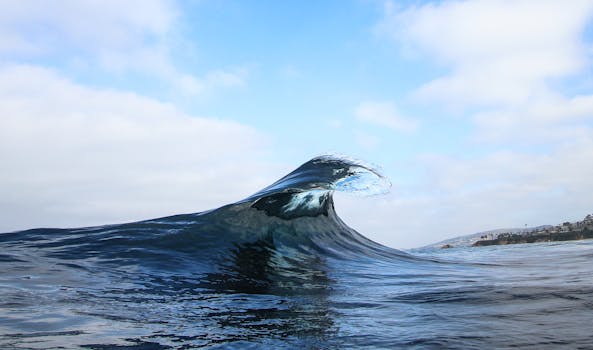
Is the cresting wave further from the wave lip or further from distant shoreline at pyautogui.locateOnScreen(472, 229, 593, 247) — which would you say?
distant shoreline at pyautogui.locateOnScreen(472, 229, 593, 247)

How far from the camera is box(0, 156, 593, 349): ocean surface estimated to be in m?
2.74

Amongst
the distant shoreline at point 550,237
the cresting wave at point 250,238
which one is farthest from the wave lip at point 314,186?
the distant shoreline at point 550,237

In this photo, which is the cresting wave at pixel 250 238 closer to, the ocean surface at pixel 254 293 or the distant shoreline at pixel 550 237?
the ocean surface at pixel 254 293

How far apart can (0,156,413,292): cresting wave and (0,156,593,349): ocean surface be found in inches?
1.3

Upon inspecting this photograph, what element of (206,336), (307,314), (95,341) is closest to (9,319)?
(95,341)

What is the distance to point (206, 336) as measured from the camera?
9.36 ft

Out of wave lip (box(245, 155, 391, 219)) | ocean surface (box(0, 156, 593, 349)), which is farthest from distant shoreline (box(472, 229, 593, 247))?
ocean surface (box(0, 156, 593, 349))

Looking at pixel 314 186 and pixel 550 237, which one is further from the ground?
pixel 314 186

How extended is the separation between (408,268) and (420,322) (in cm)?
457

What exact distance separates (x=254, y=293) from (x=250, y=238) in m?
3.17

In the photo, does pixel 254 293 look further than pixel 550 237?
No

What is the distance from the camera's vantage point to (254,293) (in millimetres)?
4688

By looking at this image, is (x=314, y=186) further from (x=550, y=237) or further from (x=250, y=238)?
(x=550, y=237)

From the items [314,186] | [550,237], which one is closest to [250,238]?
[314,186]
